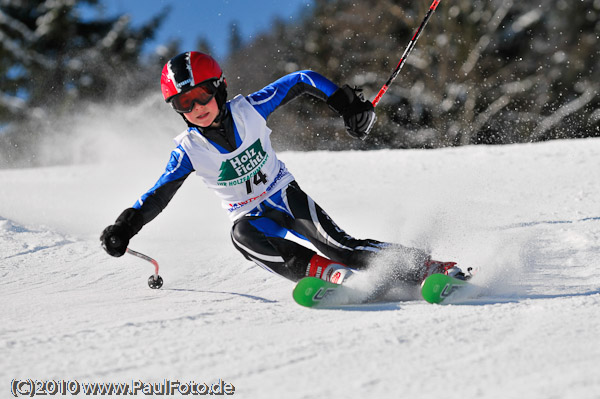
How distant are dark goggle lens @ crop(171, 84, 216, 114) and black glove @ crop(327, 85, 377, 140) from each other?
0.69 m

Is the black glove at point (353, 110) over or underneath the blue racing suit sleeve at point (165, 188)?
over

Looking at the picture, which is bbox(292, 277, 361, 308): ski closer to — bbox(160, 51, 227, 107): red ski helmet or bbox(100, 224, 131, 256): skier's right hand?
bbox(100, 224, 131, 256): skier's right hand

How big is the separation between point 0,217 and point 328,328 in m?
4.19

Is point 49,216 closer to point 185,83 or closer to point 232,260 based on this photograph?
point 232,260

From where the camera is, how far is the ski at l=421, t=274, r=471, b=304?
2816 millimetres

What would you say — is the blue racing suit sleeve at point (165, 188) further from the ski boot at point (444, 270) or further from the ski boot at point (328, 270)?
the ski boot at point (444, 270)

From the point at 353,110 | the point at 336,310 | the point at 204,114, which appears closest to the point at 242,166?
the point at 204,114

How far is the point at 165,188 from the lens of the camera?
3.33m

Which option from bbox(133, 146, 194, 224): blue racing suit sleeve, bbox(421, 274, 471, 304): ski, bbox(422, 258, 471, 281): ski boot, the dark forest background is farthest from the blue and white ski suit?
the dark forest background

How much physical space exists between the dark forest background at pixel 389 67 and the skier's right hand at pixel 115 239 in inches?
749

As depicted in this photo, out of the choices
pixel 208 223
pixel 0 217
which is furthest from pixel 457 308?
pixel 0 217

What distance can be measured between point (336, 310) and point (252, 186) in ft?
3.23

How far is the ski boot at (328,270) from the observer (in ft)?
10.2

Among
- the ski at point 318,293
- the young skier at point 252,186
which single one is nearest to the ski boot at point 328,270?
the young skier at point 252,186
